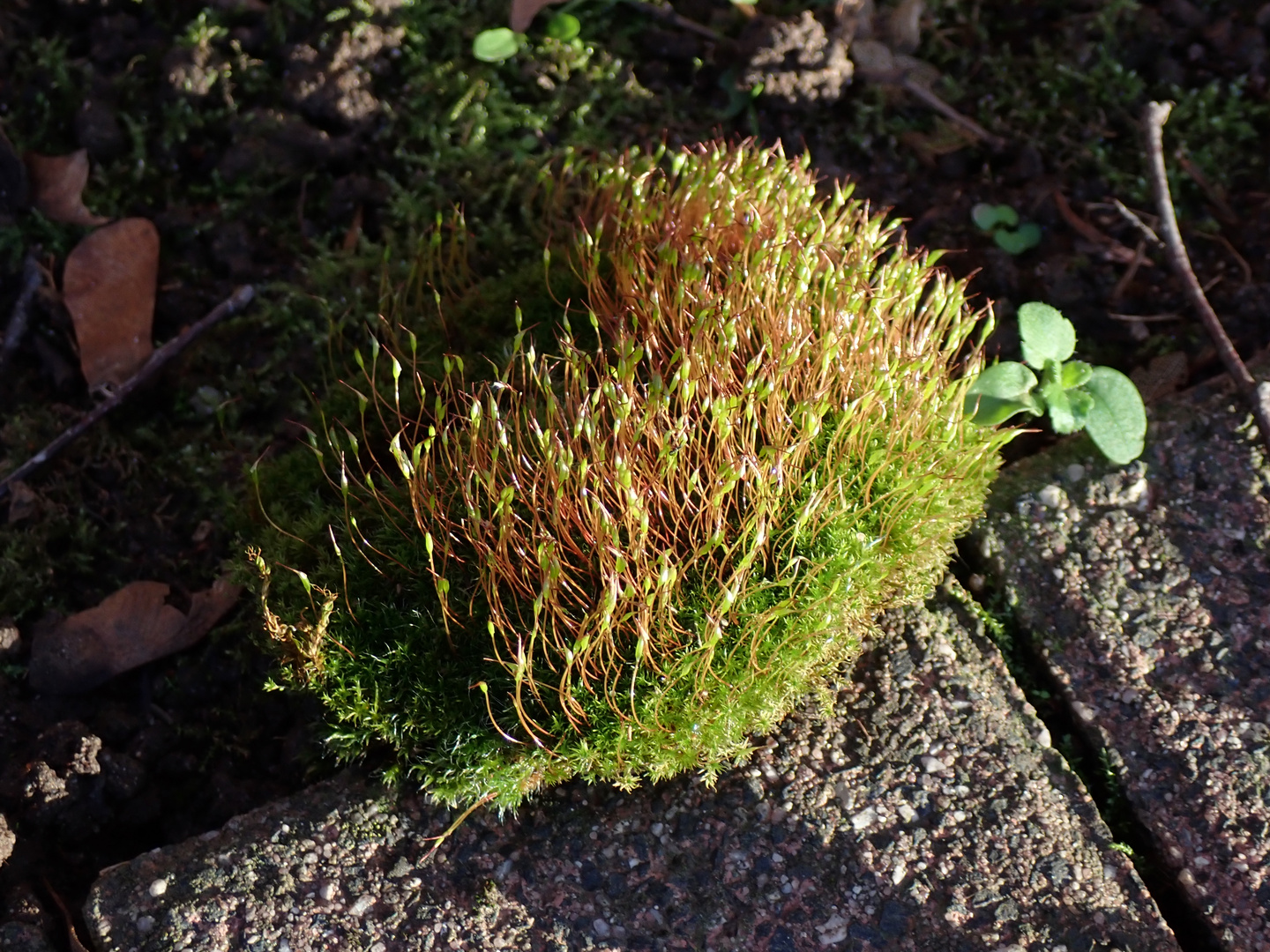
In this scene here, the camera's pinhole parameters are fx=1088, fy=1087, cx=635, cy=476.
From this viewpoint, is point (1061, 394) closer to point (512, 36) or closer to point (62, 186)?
point (512, 36)

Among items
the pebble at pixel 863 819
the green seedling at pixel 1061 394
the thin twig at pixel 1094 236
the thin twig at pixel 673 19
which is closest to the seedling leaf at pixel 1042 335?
the green seedling at pixel 1061 394

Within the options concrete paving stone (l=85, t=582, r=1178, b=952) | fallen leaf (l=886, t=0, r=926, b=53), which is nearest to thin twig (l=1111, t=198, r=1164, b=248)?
fallen leaf (l=886, t=0, r=926, b=53)

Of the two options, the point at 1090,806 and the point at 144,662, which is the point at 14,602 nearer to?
the point at 144,662

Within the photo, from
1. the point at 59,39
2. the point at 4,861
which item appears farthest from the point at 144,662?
the point at 59,39

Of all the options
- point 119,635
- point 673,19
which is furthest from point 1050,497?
point 119,635

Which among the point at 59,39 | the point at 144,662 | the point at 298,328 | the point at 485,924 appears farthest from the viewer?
the point at 59,39

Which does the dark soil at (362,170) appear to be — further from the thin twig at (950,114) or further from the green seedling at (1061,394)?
the green seedling at (1061,394)
